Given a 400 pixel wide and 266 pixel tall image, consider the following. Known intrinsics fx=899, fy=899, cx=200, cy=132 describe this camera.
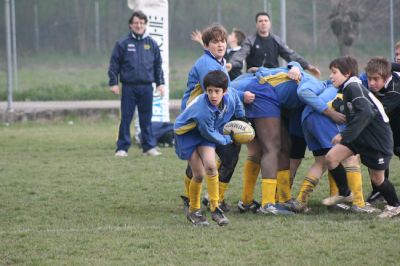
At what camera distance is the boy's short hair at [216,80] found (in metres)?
7.00

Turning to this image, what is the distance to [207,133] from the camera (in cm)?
707

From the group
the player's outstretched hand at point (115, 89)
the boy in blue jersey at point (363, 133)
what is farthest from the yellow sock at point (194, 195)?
the player's outstretched hand at point (115, 89)

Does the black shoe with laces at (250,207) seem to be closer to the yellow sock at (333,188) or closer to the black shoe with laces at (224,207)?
the black shoe with laces at (224,207)

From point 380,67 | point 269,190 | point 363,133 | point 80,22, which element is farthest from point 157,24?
point 363,133

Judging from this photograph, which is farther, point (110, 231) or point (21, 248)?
point (110, 231)

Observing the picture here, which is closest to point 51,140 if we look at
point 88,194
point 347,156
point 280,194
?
point 88,194

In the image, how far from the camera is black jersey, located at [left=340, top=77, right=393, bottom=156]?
7.16 m

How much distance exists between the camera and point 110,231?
6.99 m

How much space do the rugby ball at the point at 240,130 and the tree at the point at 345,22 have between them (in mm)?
10697

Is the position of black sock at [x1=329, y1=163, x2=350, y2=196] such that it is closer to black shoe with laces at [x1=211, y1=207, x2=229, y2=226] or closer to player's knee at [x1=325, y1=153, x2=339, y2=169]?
player's knee at [x1=325, y1=153, x2=339, y2=169]

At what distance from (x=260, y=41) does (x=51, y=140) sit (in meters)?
4.73

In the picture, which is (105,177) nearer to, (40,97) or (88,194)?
(88,194)

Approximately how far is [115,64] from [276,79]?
4894mm

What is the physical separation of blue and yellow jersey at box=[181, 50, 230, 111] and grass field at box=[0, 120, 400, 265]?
1084mm
